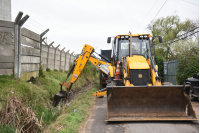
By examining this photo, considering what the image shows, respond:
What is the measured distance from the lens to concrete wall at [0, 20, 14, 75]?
8.11m

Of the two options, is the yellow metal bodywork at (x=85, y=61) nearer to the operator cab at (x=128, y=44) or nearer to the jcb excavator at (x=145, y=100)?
the operator cab at (x=128, y=44)

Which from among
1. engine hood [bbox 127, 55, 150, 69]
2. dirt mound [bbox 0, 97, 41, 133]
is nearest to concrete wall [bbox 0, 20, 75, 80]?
dirt mound [bbox 0, 97, 41, 133]

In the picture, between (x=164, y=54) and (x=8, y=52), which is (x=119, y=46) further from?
(x=164, y=54)

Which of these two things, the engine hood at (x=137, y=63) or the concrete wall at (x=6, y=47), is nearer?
the engine hood at (x=137, y=63)

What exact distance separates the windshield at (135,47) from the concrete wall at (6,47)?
4597 mm

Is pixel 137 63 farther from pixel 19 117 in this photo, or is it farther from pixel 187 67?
pixel 187 67

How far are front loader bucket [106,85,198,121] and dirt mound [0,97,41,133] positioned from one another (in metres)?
2.16

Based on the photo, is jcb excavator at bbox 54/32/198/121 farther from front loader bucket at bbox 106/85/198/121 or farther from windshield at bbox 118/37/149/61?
windshield at bbox 118/37/149/61

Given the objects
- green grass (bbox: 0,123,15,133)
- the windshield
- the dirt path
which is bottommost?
the dirt path

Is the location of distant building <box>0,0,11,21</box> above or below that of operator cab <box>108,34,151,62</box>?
above

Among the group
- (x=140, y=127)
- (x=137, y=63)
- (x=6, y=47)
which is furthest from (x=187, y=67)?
(x=6, y=47)

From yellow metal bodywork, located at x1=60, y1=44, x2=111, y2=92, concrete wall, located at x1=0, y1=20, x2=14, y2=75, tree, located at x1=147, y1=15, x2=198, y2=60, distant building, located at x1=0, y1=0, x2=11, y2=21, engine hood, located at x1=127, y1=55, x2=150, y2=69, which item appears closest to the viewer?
engine hood, located at x1=127, y1=55, x2=150, y2=69

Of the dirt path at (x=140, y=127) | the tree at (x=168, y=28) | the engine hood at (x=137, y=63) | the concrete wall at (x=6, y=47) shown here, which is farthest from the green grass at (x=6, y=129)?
the tree at (x=168, y=28)

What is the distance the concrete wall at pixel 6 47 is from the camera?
811 cm
